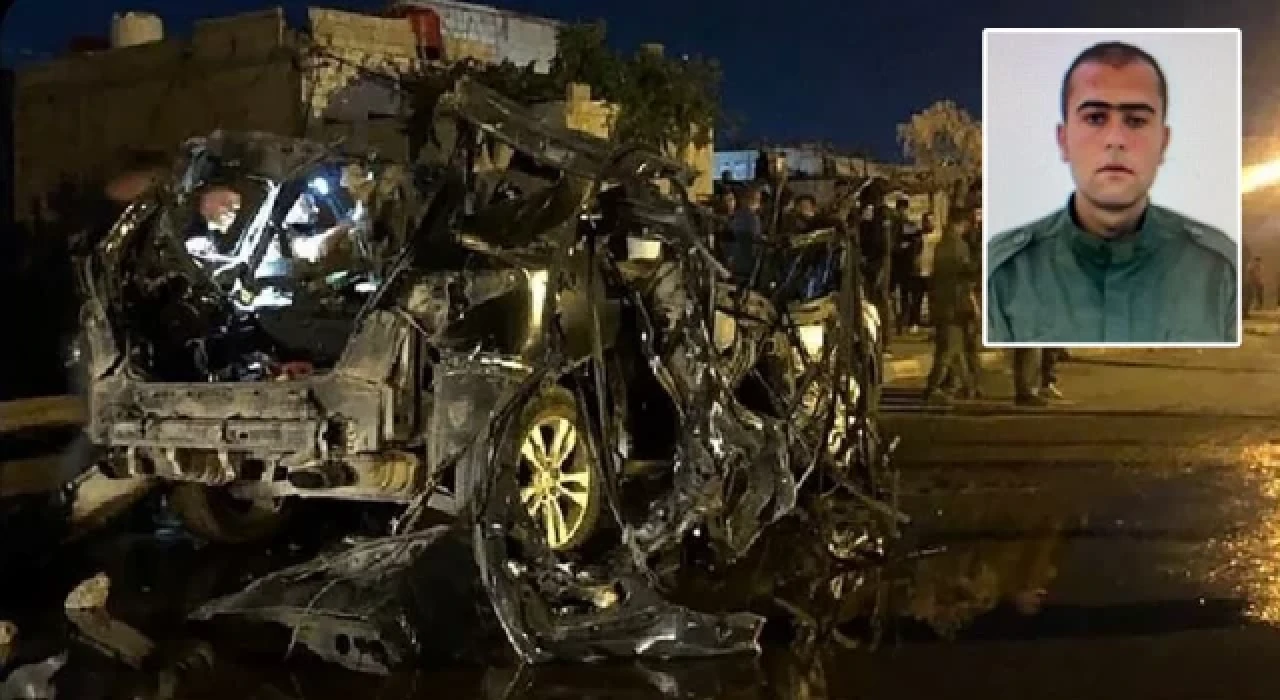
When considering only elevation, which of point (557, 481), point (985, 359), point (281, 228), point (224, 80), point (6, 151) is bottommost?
point (557, 481)

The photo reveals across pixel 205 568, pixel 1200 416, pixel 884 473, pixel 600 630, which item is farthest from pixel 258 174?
pixel 1200 416

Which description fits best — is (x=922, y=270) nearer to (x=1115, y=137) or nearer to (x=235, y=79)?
(x=1115, y=137)

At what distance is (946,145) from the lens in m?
9.84

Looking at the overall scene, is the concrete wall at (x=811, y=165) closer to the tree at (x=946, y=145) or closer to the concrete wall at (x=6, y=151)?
the tree at (x=946, y=145)

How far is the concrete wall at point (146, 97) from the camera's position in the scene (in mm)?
9914

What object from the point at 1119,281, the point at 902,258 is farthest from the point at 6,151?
the point at 1119,281

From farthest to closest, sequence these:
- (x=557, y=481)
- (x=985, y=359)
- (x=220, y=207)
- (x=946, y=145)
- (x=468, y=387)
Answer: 1. (x=985, y=359)
2. (x=946, y=145)
3. (x=220, y=207)
4. (x=557, y=481)
5. (x=468, y=387)

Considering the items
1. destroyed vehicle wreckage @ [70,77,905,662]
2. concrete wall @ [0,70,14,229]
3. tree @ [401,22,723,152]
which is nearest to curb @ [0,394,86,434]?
destroyed vehicle wreckage @ [70,77,905,662]

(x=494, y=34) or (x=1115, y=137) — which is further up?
(x=494, y=34)

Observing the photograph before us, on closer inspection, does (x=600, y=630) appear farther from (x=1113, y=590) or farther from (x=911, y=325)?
(x=911, y=325)

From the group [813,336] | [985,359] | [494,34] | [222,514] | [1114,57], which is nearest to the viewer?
[222,514]

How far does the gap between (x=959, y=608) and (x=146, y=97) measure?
5.79m

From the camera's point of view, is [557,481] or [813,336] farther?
[813,336]

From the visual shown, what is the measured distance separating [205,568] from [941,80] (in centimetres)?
491
